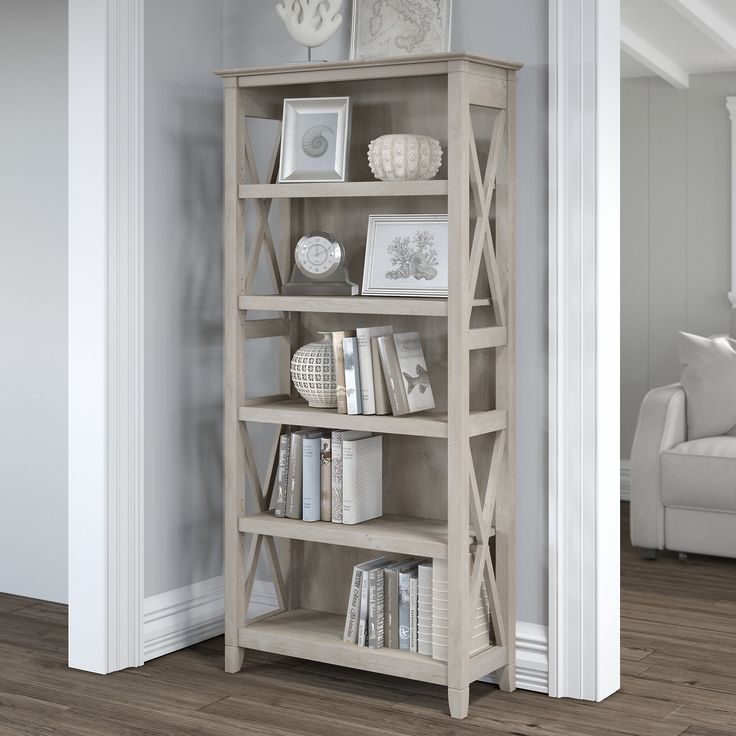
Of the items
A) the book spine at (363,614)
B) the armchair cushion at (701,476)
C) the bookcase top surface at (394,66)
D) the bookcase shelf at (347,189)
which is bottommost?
the book spine at (363,614)

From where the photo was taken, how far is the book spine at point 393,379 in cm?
312

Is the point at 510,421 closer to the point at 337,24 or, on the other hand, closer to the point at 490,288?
the point at 490,288

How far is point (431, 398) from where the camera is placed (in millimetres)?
3246

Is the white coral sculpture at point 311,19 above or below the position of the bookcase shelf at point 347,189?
above

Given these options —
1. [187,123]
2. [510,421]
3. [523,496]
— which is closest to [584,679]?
[523,496]

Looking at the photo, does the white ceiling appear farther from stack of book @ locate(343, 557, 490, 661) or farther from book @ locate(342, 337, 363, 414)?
stack of book @ locate(343, 557, 490, 661)

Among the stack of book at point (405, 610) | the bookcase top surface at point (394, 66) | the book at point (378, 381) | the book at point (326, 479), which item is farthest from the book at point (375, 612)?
the bookcase top surface at point (394, 66)

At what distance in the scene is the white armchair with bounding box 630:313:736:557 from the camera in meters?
4.75

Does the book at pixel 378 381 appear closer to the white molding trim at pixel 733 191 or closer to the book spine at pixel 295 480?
the book spine at pixel 295 480

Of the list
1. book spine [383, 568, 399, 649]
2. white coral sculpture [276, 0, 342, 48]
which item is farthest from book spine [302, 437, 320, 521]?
white coral sculpture [276, 0, 342, 48]

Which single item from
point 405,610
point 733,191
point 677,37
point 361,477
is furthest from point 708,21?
point 405,610

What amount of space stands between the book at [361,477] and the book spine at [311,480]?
0.09m

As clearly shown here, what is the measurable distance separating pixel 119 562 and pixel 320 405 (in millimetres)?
784

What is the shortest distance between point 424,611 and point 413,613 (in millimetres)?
41
